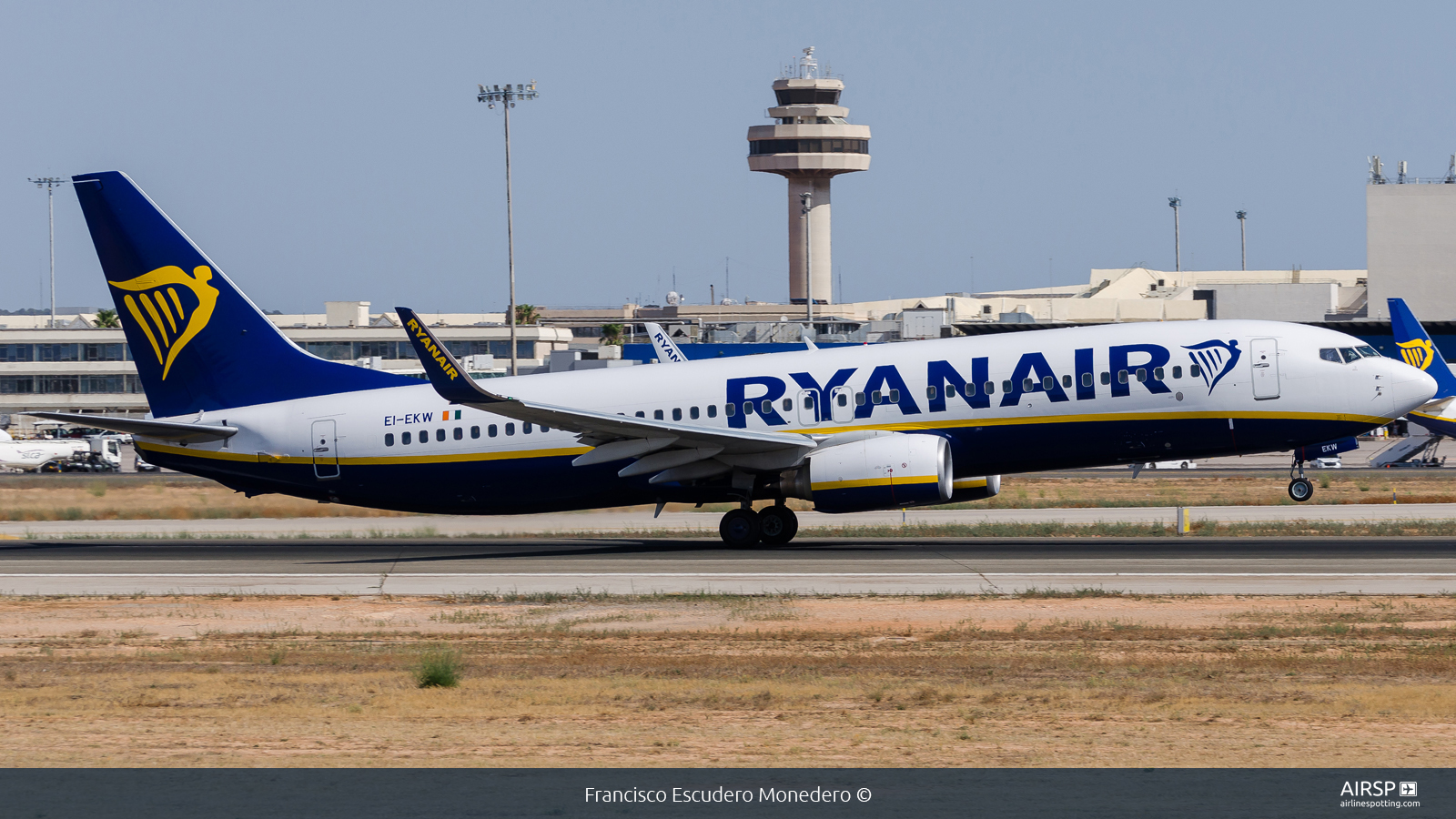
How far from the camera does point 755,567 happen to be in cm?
2838

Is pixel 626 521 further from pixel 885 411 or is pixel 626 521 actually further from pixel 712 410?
pixel 885 411

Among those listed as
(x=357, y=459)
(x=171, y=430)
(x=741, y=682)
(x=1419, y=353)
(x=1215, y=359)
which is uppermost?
(x=1419, y=353)

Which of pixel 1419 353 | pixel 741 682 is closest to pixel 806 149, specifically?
pixel 1419 353

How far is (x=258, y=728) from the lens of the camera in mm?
13469

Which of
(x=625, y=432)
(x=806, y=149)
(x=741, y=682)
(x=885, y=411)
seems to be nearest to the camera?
(x=741, y=682)

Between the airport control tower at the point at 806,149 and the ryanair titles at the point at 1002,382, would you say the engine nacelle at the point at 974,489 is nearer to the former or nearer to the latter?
the ryanair titles at the point at 1002,382

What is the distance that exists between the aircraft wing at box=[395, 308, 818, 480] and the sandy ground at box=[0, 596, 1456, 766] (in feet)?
18.9

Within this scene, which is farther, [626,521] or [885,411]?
[626,521]

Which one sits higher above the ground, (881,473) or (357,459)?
(357,459)

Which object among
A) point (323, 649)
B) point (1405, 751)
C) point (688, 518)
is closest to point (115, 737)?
point (323, 649)

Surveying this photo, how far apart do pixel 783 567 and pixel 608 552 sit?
231 inches

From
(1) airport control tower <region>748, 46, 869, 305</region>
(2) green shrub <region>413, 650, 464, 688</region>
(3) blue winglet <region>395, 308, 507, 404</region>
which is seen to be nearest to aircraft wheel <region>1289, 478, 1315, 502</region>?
(3) blue winglet <region>395, 308, 507, 404</region>

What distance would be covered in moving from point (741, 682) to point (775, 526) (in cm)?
1667

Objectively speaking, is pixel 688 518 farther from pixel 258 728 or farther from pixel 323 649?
pixel 258 728
